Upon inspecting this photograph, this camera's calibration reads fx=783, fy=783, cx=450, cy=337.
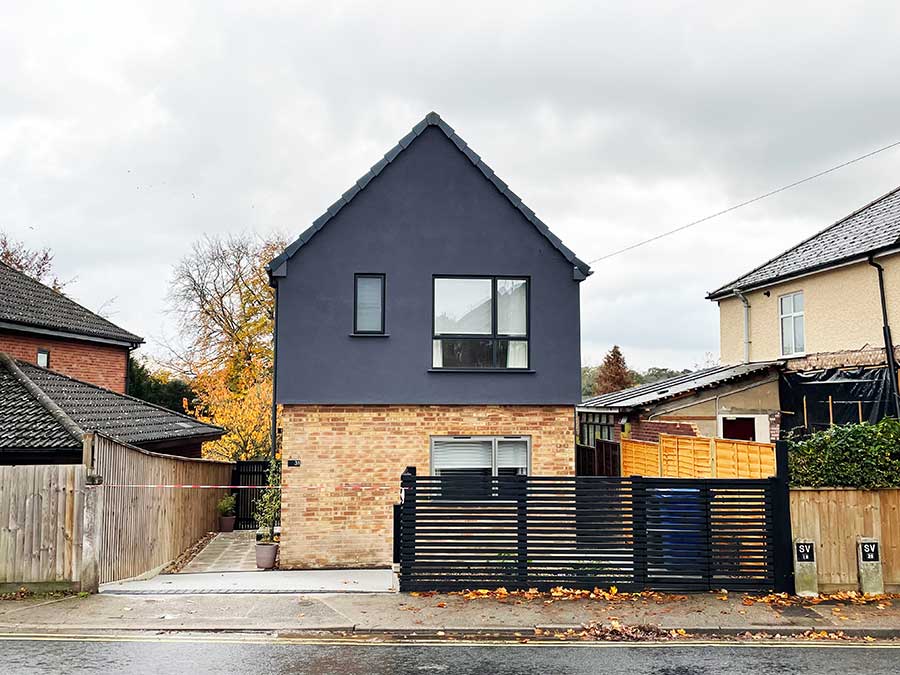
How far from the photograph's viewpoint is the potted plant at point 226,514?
21.5m

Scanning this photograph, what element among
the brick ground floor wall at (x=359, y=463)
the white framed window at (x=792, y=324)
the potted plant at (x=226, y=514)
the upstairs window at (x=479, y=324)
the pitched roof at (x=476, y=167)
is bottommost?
the potted plant at (x=226, y=514)

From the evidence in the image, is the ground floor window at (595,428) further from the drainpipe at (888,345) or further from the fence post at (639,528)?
the fence post at (639,528)

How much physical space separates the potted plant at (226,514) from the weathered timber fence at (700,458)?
1079cm

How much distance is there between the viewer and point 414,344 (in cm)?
1491

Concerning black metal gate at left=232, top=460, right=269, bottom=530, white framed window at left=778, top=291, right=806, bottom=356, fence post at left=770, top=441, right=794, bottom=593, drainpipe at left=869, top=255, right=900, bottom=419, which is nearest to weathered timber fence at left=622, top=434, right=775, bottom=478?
fence post at left=770, top=441, right=794, bottom=593

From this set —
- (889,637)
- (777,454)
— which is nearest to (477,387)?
(777,454)

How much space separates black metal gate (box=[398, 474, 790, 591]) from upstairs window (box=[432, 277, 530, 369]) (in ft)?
13.4

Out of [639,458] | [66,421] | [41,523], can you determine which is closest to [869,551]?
[639,458]

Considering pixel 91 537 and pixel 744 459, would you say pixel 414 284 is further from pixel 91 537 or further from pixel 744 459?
pixel 91 537

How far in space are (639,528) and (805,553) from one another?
2308 millimetres

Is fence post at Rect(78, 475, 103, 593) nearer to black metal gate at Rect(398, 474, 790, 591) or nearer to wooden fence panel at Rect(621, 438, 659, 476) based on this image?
black metal gate at Rect(398, 474, 790, 591)

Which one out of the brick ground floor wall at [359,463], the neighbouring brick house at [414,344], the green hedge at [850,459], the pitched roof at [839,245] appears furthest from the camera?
the pitched roof at [839,245]

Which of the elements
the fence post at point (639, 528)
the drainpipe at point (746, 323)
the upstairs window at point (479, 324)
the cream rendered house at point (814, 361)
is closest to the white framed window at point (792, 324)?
the cream rendered house at point (814, 361)

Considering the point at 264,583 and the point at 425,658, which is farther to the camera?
the point at 264,583
